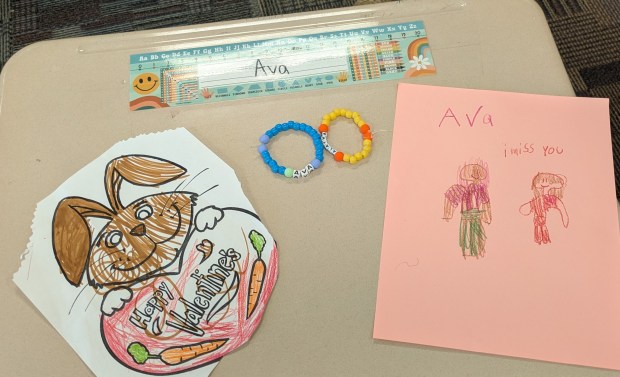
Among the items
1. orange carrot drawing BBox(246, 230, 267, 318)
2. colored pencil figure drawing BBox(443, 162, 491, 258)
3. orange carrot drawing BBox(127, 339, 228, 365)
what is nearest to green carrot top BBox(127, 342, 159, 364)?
orange carrot drawing BBox(127, 339, 228, 365)

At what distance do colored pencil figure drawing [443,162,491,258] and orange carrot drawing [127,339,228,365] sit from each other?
313mm

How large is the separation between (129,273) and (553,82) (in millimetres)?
600

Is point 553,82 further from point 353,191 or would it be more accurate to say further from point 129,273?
point 129,273

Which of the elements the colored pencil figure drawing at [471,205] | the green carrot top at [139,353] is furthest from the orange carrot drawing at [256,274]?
the colored pencil figure drawing at [471,205]

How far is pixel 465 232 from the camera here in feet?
1.93

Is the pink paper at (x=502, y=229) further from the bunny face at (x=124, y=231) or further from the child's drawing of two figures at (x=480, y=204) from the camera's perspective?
the bunny face at (x=124, y=231)

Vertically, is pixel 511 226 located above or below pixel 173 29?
below

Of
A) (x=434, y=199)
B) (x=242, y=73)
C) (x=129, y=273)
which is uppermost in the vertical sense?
(x=242, y=73)

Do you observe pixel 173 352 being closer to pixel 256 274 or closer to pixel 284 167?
pixel 256 274

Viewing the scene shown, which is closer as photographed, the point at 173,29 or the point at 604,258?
the point at 604,258

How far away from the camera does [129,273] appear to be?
565mm

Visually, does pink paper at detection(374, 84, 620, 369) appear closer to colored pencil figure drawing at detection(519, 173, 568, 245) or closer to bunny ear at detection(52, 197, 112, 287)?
colored pencil figure drawing at detection(519, 173, 568, 245)

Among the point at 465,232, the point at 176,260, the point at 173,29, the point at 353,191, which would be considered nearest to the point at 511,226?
the point at 465,232

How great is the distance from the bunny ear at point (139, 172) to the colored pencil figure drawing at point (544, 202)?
1.41 ft
